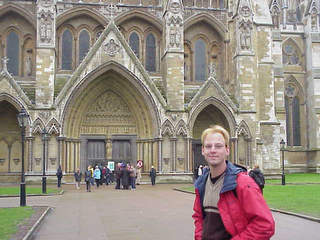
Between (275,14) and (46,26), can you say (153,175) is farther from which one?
(275,14)

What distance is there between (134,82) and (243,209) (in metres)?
27.1

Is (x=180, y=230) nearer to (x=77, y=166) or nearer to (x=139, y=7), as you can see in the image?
(x=77, y=166)

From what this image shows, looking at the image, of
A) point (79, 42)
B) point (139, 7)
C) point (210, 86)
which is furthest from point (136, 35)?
point (210, 86)

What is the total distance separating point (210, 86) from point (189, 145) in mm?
4244

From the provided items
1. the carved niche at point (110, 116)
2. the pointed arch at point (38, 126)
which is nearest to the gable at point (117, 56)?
the carved niche at point (110, 116)

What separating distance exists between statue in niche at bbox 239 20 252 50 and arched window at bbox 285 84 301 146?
14.8 metres

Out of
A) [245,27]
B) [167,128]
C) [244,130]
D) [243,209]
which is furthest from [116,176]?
[243,209]

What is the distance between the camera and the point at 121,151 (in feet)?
105

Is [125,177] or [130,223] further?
[125,177]

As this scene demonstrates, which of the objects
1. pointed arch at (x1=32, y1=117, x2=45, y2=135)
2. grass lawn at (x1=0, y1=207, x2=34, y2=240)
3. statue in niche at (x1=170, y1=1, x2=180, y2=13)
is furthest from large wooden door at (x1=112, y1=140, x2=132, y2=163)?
grass lawn at (x1=0, y1=207, x2=34, y2=240)

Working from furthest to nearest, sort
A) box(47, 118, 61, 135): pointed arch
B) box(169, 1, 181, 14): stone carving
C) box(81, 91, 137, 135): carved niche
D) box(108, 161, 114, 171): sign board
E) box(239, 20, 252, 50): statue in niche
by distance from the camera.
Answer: box(81, 91, 137, 135): carved niche, box(239, 20, 252, 50): statue in niche, box(108, 161, 114, 171): sign board, box(169, 1, 181, 14): stone carving, box(47, 118, 61, 135): pointed arch

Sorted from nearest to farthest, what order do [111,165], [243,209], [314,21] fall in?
[243,209] < [111,165] < [314,21]

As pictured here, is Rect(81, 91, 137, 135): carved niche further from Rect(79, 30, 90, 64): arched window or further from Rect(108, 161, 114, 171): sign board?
Rect(79, 30, 90, 64): arched window

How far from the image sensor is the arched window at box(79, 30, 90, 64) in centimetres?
3262
